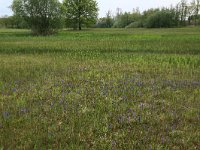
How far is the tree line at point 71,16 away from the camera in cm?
4262

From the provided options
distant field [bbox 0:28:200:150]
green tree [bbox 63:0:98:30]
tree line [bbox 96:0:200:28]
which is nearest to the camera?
distant field [bbox 0:28:200:150]

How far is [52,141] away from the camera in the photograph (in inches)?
204

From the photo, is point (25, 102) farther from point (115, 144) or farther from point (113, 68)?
point (113, 68)

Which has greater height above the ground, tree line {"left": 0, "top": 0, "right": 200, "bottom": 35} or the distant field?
tree line {"left": 0, "top": 0, "right": 200, "bottom": 35}

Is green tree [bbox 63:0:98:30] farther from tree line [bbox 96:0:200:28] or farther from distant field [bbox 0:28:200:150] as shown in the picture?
distant field [bbox 0:28:200:150]

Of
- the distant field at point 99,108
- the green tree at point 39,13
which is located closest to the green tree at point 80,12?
the green tree at point 39,13

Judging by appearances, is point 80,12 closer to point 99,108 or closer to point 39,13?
point 39,13

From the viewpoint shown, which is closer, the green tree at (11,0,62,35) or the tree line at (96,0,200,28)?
the green tree at (11,0,62,35)

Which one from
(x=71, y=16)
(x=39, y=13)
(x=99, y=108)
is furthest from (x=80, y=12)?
(x=99, y=108)

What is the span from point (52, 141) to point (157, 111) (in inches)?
111

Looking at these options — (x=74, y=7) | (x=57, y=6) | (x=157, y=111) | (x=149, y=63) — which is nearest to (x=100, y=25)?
(x=74, y=7)

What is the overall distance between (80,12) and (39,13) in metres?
25.9

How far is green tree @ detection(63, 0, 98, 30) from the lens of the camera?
66.4m

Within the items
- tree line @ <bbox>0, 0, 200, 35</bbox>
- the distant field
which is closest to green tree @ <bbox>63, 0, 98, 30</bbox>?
tree line @ <bbox>0, 0, 200, 35</bbox>
